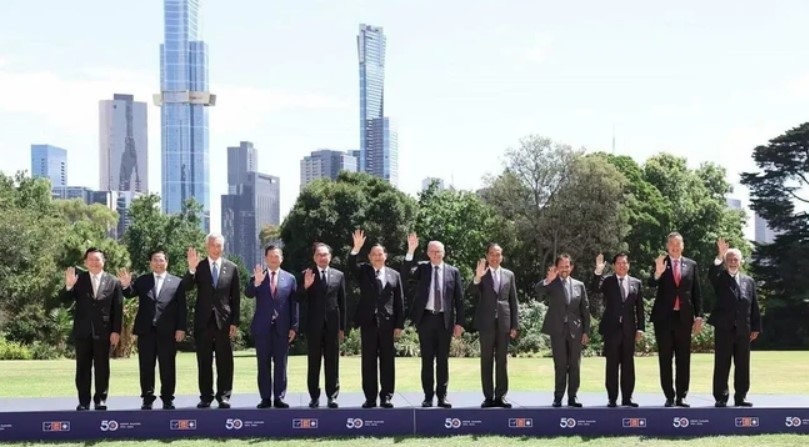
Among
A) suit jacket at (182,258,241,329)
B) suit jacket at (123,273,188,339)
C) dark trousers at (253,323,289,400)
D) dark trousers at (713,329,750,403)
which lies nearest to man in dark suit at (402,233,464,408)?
dark trousers at (253,323,289,400)

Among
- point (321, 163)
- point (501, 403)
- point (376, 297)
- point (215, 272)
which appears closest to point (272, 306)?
point (215, 272)

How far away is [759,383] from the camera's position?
15.7 meters

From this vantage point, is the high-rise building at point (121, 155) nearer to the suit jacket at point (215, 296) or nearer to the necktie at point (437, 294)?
the suit jacket at point (215, 296)

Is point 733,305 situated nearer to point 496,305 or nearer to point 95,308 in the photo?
point 496,305

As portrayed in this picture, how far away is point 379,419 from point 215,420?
179 cm

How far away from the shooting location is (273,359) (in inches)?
397

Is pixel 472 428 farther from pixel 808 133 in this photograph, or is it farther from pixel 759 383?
pixel 808 133

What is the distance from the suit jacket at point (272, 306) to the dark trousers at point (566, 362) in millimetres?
3114

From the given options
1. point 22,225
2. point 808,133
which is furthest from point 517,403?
point 808,133

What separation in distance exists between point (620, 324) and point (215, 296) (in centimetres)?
478

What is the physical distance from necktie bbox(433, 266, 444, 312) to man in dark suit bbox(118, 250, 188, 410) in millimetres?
2918

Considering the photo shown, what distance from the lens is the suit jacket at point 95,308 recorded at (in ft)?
32.5

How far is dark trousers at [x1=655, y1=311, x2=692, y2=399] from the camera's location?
10242 millimetres

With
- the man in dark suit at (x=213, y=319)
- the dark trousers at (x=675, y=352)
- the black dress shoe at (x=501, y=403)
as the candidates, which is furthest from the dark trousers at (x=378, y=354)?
the dark trousers at (x=675, y=352)
